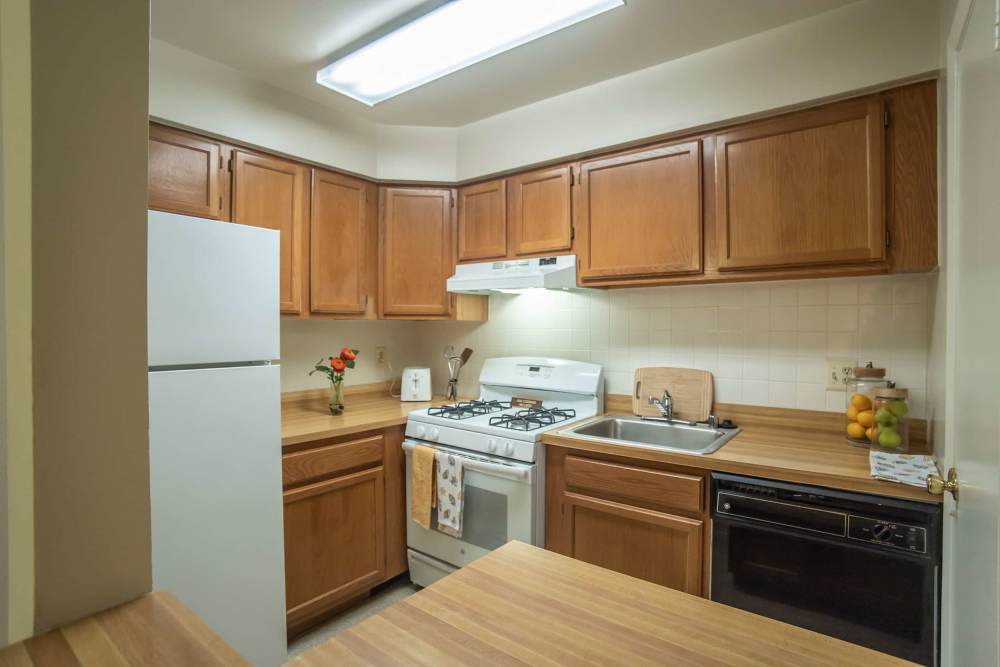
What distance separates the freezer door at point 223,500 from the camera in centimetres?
160

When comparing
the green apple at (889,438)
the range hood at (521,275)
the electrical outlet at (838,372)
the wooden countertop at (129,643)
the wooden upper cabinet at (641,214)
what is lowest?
the green apple at (889,438)

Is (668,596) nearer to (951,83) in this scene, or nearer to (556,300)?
(951,83)

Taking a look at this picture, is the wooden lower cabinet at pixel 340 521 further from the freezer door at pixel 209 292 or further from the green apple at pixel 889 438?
the green apple at pixel 889 438

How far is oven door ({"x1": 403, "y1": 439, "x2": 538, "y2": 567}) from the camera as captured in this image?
2.13 meters

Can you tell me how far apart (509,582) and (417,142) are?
2.52 metres

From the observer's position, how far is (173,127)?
6.77ft

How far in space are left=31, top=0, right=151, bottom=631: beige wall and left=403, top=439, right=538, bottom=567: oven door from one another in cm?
167

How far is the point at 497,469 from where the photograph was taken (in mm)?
2174

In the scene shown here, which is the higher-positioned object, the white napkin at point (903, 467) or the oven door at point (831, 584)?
the white napkin at point (903, 467)

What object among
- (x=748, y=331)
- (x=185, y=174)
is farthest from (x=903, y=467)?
(x=185, y=174)

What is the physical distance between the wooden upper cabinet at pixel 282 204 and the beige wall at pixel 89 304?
1862mm

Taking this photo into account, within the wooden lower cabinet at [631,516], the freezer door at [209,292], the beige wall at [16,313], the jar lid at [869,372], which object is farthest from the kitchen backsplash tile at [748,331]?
the beige wall at [16,313]

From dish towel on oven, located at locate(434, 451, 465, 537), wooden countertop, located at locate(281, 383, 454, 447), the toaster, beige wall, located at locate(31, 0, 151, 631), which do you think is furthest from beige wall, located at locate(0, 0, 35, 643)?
the toaster

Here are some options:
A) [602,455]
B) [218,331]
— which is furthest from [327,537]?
[602,455]
